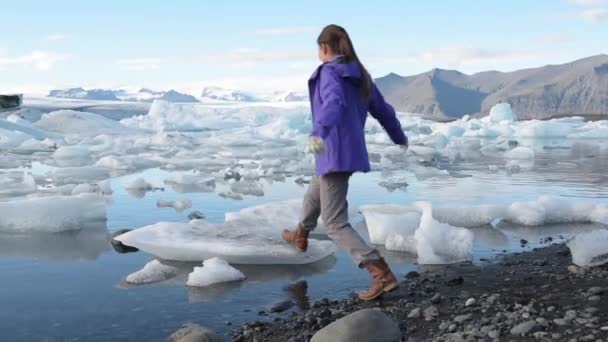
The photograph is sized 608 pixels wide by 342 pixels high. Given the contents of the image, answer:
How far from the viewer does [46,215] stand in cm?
630

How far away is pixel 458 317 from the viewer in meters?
3.12

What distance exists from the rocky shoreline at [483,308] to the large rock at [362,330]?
24 mm

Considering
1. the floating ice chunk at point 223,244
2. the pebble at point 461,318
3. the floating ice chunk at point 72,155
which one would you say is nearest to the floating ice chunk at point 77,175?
the floating ice chunk at point 72,155

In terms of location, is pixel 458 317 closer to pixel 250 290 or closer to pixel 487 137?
pixel 250 290

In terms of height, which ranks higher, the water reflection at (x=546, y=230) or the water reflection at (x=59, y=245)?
the water reflection at (x=59, y=245)

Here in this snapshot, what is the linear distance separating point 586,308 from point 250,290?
6.56 feet

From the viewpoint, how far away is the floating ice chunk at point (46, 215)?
246 inches

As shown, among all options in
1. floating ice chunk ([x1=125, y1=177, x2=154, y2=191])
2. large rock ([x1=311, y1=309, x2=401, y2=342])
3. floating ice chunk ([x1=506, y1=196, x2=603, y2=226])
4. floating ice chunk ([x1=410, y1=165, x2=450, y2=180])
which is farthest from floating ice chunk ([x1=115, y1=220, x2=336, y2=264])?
floating ice chunk ([x1=410, y1=165, x2=450, y2=180])

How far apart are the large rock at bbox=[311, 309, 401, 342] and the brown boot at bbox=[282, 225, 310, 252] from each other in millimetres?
1522

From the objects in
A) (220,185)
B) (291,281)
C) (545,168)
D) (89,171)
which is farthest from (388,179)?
(291,281)

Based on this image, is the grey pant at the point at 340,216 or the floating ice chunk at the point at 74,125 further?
the floating ice chunk at the point at 74,125

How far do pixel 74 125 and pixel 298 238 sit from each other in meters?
34.9

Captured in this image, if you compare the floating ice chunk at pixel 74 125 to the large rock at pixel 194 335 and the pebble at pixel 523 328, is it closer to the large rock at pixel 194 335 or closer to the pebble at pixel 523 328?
the large rock at pixel 194 335

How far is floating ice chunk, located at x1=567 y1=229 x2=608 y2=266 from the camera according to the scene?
4246mm
